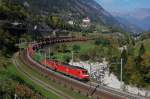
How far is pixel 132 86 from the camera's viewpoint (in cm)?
8888

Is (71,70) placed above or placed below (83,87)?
above

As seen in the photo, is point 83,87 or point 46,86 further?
point 46,86

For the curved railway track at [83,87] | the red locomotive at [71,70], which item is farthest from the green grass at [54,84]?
the red locomotive at [71,70]

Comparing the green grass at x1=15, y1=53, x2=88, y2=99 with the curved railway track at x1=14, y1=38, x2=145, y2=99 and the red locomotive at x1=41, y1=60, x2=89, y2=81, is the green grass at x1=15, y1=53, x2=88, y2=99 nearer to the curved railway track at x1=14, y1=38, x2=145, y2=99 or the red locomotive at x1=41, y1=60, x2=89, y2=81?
the curved railway track at x1=14, y1=38, x2=145, y2=99

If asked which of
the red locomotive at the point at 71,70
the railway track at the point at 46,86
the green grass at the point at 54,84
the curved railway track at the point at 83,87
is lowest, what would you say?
A: the green grass at the point at 54,84

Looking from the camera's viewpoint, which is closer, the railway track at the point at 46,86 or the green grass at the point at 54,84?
the railway track at the point at 46,86

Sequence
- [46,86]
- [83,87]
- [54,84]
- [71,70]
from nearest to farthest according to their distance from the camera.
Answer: [83,87] → [46,86] → [71,70] → [54,84]

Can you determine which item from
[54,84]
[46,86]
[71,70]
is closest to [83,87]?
[46,86]

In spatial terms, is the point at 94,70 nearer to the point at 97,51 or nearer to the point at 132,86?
the point at 132,86

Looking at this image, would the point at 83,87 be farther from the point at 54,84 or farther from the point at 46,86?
the point at 54,84

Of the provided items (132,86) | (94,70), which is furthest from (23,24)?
(132,86)

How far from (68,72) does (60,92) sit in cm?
1092

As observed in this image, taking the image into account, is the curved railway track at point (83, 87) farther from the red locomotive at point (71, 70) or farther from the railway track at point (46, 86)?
the railway track at point (46, 86)

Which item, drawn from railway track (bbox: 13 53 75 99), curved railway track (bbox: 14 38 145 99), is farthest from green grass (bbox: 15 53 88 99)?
railway track (bbox: 13 53 75 99)
